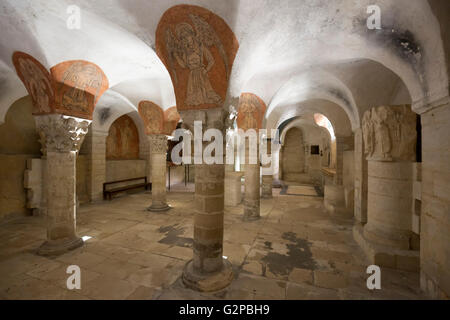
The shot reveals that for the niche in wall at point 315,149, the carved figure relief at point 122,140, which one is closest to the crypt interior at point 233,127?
the carved figure relief at point 122,140

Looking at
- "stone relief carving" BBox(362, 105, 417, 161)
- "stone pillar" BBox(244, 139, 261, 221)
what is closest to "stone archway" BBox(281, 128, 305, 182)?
"stone pillar" BBox(244, 139, 261, 221)

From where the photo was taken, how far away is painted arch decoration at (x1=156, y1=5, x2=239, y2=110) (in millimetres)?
2850

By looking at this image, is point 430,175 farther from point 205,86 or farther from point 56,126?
point 56,126

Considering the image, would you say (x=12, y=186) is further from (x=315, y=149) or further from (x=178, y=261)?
(x=315, y=149)

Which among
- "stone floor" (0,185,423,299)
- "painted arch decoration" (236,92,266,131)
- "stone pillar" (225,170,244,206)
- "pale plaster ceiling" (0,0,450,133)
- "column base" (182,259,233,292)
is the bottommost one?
"stone floor" (0,185,423,299)

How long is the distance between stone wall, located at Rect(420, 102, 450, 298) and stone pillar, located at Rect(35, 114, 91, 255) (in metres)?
6.42

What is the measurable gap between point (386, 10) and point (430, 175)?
2406mm

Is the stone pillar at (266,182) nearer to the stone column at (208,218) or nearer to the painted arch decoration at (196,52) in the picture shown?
the stone column at (208,218)

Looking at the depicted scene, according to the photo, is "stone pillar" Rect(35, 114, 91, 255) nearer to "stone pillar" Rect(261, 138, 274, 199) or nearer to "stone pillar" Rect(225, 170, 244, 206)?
"stone pillar" Rect(225, 170, 244, 206)

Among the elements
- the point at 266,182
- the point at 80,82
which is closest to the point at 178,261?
the point at 80,82

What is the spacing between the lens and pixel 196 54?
3.05 metres

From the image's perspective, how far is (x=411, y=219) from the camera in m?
3.74

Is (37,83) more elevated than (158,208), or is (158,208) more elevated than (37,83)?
(37,83)

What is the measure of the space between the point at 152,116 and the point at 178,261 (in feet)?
17.7
